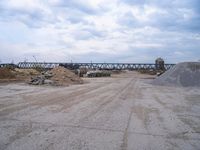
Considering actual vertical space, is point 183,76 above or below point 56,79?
above

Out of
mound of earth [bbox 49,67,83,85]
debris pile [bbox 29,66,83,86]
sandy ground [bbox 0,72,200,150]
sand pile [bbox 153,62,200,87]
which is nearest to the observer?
sandy ground [bbox 0,72,200,150]

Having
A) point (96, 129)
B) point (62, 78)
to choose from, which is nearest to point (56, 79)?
point (62, 78)

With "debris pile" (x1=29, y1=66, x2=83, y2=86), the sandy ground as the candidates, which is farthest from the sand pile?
the sandy ground

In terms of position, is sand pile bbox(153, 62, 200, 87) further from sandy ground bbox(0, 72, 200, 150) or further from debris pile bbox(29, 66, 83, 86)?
sandy ground bbox(0, 72, 200, 150)

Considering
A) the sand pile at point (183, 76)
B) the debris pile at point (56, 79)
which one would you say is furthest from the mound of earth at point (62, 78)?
the sand pile at point (183, 76)

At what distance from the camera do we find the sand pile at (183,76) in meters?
31.6

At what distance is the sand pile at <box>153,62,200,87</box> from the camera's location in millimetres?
31562

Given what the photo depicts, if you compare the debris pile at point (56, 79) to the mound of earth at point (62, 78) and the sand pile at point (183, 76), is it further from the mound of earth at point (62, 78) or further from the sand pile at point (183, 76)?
the sand pile at point (183, 76)

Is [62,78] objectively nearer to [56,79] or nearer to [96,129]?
[56,79]

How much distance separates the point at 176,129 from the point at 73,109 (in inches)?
189

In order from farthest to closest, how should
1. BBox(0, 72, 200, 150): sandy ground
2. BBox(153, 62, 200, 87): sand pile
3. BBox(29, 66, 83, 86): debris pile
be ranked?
1. BBox(153, 62, 200, 87): sand pile
2. BBox(29, 66, 83, 86): debris pile
3. BBox(0, 72, 200, 150): sandy ground

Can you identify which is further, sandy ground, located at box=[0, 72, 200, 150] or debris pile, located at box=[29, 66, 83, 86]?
debris pile, located at box=[29, 66, 83, 86]

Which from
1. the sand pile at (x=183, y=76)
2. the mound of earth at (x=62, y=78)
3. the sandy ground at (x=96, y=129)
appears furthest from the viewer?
the sand pile at (x=183, y=76)

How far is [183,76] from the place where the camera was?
32.8 m
